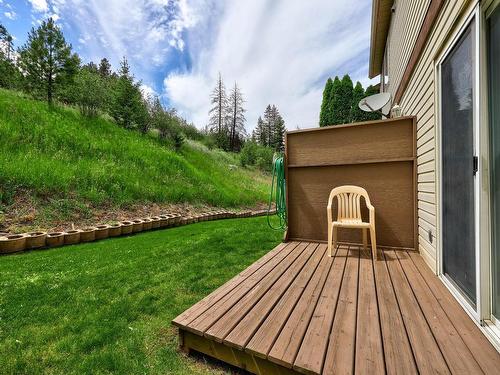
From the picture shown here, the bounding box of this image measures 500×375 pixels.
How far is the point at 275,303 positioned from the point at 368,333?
1.92 ft

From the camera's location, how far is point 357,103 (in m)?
12.3

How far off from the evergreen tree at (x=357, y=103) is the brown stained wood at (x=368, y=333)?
450 inches

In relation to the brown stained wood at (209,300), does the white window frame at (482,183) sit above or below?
above

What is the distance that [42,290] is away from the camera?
2.20 meters

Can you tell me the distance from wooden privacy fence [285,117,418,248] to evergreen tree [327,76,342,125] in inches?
407

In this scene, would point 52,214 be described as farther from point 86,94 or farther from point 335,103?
point 335,103

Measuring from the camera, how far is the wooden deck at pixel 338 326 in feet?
3.59

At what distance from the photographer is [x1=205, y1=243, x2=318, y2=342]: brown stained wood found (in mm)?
1352

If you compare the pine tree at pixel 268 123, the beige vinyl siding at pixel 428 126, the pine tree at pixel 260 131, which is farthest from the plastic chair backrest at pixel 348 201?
the pine tree at pixel 260 131

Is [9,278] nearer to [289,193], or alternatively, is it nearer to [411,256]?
[289,193]

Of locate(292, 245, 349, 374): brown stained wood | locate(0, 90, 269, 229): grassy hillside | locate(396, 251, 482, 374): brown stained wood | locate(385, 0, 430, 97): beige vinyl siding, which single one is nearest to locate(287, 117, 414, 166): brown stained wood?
locate(385, 0, 430, 97): beige vinyl siding

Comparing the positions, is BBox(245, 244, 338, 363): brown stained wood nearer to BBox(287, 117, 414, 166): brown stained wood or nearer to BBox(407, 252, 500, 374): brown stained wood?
BBox(407, 252, 500, 374): brown stained wood

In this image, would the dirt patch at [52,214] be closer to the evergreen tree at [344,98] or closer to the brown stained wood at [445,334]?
the brown stained wood at [445,334]

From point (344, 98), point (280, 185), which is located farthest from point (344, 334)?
point (344, 98)
